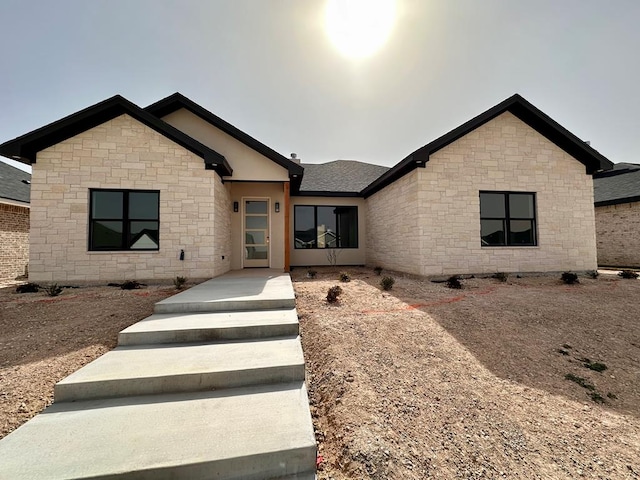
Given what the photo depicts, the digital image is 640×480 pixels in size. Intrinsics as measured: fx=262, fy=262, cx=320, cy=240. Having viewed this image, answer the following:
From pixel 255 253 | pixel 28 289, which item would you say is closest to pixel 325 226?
pixel 255 253

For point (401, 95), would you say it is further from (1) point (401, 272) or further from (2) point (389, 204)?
(1) point (401, 272)

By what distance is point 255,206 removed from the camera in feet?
33.4

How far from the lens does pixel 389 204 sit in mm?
9594

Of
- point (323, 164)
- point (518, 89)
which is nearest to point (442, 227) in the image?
point (518, 89)

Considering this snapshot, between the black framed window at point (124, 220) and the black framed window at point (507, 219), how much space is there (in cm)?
944

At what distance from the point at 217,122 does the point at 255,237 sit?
4126 millimetres

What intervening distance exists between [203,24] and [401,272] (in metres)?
9.51

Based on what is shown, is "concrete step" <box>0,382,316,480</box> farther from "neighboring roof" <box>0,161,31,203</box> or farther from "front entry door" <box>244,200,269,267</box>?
"neighboring roof" <box>0,161,31,203</box>

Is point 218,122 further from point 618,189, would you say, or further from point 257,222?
point 618,189

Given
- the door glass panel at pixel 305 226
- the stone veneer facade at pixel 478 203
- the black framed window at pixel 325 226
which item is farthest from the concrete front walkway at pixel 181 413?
the black framed window at pixel 325 226

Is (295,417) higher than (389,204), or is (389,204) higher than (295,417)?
(389,204)

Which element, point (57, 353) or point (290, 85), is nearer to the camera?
point (57, 353)

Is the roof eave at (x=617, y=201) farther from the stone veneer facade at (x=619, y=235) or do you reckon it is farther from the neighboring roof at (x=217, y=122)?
the neighboring roof at (x=217, y=122)

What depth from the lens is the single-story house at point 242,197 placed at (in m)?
6.62
